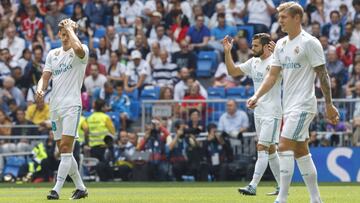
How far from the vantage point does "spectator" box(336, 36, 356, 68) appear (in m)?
29.7

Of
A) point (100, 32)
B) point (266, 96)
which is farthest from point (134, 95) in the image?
point (266, 96)

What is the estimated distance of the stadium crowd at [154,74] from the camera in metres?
27.3

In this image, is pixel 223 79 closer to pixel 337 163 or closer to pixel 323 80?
pixel 337 163

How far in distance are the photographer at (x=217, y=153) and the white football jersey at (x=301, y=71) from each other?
44.1ft

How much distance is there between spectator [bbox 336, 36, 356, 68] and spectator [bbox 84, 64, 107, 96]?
6.78 m

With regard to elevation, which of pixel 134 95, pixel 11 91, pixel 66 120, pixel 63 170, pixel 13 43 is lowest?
pixel 134 95

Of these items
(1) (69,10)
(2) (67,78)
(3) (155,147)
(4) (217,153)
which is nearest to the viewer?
(2) (67,78)

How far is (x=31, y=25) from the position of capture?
34.8m

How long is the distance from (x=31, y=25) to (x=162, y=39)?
4900 millimetres

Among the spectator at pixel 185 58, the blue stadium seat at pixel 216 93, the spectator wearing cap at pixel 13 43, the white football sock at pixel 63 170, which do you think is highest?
the spectator wearing cap at pixel 13 43

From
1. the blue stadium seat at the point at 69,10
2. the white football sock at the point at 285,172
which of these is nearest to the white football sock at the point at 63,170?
the white football sock at the point at 285,172

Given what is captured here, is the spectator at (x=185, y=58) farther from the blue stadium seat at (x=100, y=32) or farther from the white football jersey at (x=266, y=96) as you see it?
the white football jersey at (x=266, y=96)

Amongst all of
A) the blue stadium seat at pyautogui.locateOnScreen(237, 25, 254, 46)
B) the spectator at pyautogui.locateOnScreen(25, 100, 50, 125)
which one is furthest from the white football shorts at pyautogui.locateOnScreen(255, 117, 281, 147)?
the blue stadium seat at pyautogui.locateOnScreen(237, 25, 254, 46)

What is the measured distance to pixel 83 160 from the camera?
2733 centimetres
